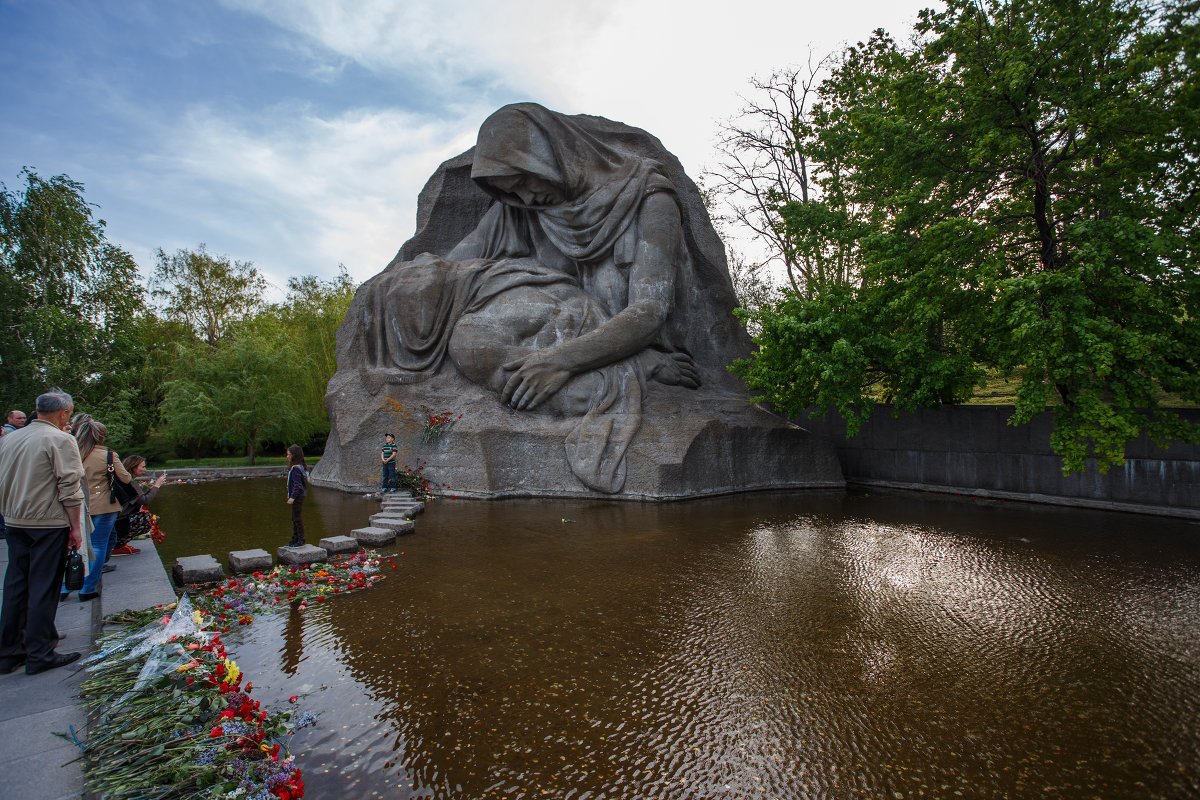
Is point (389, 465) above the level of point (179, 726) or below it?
above

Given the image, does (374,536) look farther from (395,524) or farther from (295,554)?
(295,554)

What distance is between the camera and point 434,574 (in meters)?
5.13

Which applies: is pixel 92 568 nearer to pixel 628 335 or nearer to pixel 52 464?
pixel 52 464

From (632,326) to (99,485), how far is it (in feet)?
23.1

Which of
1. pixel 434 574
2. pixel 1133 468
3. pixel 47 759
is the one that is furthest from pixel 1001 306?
pixel 47 759

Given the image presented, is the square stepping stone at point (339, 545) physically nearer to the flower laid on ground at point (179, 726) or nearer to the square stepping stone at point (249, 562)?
the square stepping stone at point (249, 562)

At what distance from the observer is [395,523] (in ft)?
21.9

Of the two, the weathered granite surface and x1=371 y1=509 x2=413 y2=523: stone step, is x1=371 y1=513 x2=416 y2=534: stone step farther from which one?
the weathered granite surface

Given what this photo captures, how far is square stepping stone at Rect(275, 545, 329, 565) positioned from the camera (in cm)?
539

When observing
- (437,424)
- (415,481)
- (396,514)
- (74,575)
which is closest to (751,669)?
(74,575)

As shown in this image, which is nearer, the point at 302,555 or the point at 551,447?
the point at 302,555

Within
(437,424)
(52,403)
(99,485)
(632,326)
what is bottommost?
(99,485)

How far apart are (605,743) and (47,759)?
2.18 meters

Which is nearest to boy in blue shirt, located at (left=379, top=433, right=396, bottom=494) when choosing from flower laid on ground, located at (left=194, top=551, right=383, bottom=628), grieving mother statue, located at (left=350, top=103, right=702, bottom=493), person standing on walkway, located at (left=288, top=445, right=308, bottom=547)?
grieving mother statue, located at (left=350, top=103, right=702, bottom=493)
